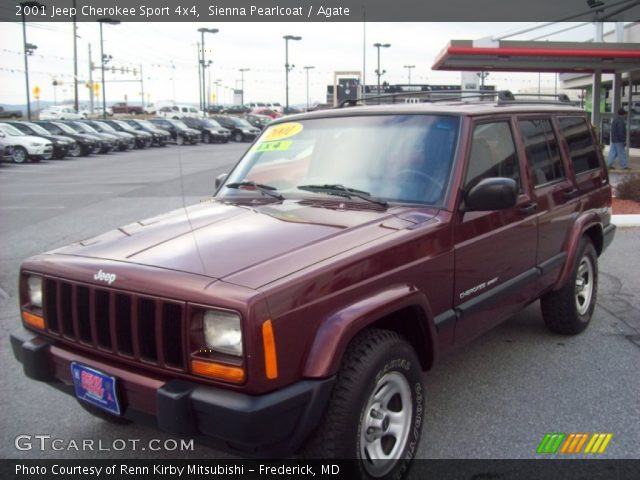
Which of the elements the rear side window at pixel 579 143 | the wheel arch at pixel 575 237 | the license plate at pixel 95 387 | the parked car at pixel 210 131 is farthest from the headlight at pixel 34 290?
the parked car at pixel 210 131

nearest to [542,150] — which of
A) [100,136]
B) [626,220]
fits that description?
[626,220]

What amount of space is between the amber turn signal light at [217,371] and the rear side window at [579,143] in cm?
355

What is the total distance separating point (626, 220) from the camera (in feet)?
31.8

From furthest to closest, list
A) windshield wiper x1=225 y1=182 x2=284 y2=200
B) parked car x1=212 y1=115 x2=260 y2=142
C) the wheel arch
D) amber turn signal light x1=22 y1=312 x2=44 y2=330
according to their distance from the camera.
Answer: parked car x1=212 y1=115 x2=260 y2=142
the wheel arch
windshield wiper x1=225 y1=182 x2=284 y2=200
amber turn signal light x1=22 y1=312 x2=44 y2=330

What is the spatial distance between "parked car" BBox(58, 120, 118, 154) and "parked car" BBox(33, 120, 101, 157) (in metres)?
0.38

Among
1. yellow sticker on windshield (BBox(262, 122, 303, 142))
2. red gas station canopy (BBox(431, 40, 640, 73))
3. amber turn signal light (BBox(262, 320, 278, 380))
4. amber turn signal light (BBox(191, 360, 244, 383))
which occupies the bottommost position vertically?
amber turn signal light (BBox(191, 360, 244, 383))

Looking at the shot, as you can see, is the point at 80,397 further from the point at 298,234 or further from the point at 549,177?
Result: the point at 549,177

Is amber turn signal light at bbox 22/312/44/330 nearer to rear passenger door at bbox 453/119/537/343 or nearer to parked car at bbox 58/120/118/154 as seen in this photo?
rear passenger door at bbox 453/119/537/343

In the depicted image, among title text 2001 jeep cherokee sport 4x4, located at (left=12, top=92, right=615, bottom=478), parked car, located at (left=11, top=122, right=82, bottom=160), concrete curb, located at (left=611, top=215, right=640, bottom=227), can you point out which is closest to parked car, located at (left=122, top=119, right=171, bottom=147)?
parked car, located at (left=11, top=122, right=82, bottom=160)

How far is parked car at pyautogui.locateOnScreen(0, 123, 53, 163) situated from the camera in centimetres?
2444

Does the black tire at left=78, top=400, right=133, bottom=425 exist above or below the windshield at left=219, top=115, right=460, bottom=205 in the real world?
below

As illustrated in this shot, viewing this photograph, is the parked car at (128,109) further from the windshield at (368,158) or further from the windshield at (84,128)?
the windshield at (368,158)

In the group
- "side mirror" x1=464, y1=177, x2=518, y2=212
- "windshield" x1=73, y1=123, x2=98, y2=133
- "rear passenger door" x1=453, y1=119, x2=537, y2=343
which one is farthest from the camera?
"windshield" x1=73, y1=123, x2=98, y2=133

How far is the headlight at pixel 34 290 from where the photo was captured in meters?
3.10
